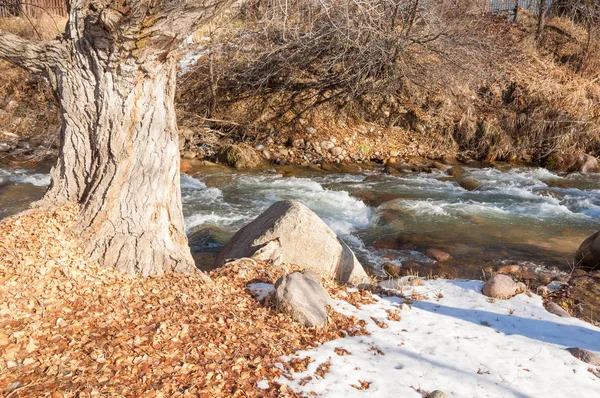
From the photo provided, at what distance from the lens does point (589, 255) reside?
25.0 feet

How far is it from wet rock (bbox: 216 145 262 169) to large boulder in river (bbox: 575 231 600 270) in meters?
8.32

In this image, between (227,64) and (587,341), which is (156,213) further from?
(227,64)

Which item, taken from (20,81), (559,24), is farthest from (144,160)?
(559,24)

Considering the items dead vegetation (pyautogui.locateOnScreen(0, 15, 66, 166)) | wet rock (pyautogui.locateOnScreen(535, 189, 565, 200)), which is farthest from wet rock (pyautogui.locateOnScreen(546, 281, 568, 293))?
dead vegetation (pyautogui.locateOnScreen(0, 15, 66, 166))

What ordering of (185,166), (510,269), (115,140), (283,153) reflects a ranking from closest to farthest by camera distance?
1. (115,140)
2. (510,269)
3. (185,166)
4. (283,153)

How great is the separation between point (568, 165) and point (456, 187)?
4.01 meters

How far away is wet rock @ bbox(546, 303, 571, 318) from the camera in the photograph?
17.7ft

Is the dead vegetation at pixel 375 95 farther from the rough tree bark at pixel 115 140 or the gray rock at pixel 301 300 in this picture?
the gray rock at pixel 301 300

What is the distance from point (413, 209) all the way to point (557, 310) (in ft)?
16.8

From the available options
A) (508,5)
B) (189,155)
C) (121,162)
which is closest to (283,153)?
(189,155)

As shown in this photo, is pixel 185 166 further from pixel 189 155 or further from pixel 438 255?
pixel 438 255

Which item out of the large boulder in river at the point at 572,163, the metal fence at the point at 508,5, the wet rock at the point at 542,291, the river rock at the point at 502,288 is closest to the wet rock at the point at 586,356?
the river rock at the point at 502,288

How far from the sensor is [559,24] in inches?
797

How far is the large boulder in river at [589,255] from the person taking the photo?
24.6 feet
